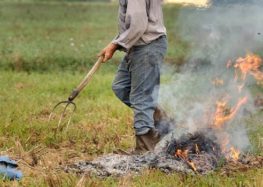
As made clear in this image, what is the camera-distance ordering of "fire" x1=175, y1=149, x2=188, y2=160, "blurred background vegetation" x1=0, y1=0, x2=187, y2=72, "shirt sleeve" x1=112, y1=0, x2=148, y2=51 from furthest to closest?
"blurred background vegetation" x1=0, y1=0, x2=187, y2=72 < "fire" x1=175, y1=149, x2=188, y2=160 < "shirt sleeve" x1=112, y1=0, x2=148, y2=51

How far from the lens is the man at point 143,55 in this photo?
5426 millimetres

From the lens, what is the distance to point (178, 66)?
13.7m

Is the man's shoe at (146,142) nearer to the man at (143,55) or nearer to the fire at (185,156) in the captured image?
the man at (143,55)

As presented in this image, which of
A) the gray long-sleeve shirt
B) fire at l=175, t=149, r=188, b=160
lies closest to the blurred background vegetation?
the gray long-sleeve shirt

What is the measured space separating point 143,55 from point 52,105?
3.19 m

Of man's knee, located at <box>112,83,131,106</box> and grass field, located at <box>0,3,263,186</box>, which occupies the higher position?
man's knee, located at <box>112,83,131,106</box>

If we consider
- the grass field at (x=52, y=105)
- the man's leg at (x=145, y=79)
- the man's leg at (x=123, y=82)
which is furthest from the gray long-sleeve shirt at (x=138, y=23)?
the grass field at (x=52, y=105)

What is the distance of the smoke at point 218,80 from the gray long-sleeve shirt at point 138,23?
1113 millimetres

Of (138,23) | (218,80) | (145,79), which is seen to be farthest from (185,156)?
(218,80)

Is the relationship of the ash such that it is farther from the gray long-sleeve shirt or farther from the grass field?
the gray long-sleeve shirt

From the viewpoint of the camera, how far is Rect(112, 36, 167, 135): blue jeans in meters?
5.67

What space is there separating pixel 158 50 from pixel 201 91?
12.4 feet

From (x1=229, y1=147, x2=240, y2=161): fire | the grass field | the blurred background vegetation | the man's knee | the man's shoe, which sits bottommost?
the blurred background vegetation

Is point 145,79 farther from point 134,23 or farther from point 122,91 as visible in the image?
point 134,23
